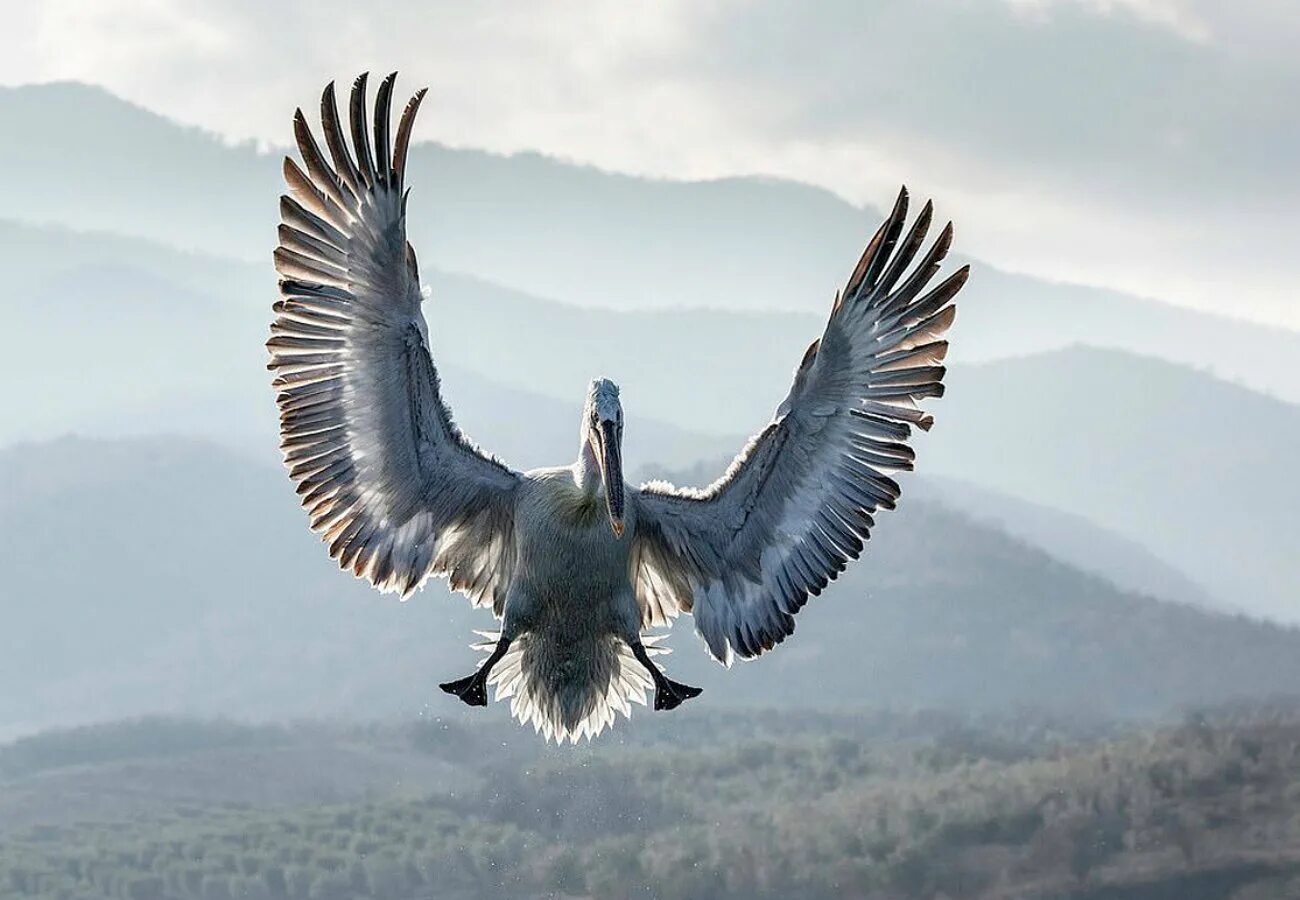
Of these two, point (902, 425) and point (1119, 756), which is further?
point (1119, 756)

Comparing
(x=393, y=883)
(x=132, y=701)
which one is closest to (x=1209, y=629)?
(x=393, y=883)

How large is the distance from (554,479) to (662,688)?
1485mm

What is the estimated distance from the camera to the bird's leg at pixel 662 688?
11.5 meters

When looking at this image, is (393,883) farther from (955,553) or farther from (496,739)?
(955,553)

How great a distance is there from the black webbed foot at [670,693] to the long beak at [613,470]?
5.23 feet

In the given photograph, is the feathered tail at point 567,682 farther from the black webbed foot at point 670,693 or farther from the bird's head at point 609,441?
the bird's head at point 609,441

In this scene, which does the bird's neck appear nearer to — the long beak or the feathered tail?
the long beak

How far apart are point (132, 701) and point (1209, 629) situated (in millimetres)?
129126

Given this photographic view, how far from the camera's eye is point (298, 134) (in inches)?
422

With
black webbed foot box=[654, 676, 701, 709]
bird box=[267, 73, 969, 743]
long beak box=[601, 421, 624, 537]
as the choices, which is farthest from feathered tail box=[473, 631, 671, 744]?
long beak box=[601, 421, 624, 537]

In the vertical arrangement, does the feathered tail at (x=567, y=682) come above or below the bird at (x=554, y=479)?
below

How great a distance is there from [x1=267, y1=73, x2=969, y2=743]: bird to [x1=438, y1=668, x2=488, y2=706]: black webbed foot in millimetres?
24

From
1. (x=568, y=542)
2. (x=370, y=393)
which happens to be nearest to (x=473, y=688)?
(x=568, y=542)

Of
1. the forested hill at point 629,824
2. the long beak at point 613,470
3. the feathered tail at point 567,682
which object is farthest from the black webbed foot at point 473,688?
the forested hill at point 629,824
